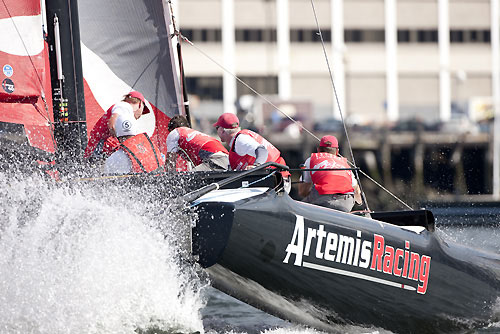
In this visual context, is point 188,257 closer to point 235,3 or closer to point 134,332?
point 134,332

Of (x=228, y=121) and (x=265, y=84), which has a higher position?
(x=228, y=121)

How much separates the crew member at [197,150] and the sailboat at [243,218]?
2.00 ft

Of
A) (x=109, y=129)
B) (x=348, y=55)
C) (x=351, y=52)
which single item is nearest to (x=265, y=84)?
(x=348, y=55)

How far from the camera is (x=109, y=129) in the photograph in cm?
525

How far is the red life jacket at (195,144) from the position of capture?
578 centimetres

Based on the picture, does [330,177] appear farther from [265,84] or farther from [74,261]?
[265,84]

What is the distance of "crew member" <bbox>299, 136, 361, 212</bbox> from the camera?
218 inches

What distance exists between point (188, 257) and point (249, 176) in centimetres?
67

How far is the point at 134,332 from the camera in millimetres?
4375

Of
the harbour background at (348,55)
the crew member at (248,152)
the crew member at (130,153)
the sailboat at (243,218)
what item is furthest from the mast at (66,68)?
the harbour background at (348,55)

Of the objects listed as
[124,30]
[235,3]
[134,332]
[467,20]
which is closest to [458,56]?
[467,20]

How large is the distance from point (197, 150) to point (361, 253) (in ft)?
5.30

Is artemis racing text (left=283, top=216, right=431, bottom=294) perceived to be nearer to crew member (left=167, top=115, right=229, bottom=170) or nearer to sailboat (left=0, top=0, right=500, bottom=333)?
sailboat (left=0, top=0, right=500, bottom=333)

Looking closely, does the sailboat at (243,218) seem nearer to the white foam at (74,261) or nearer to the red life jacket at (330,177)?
the white foam at (74,261)
